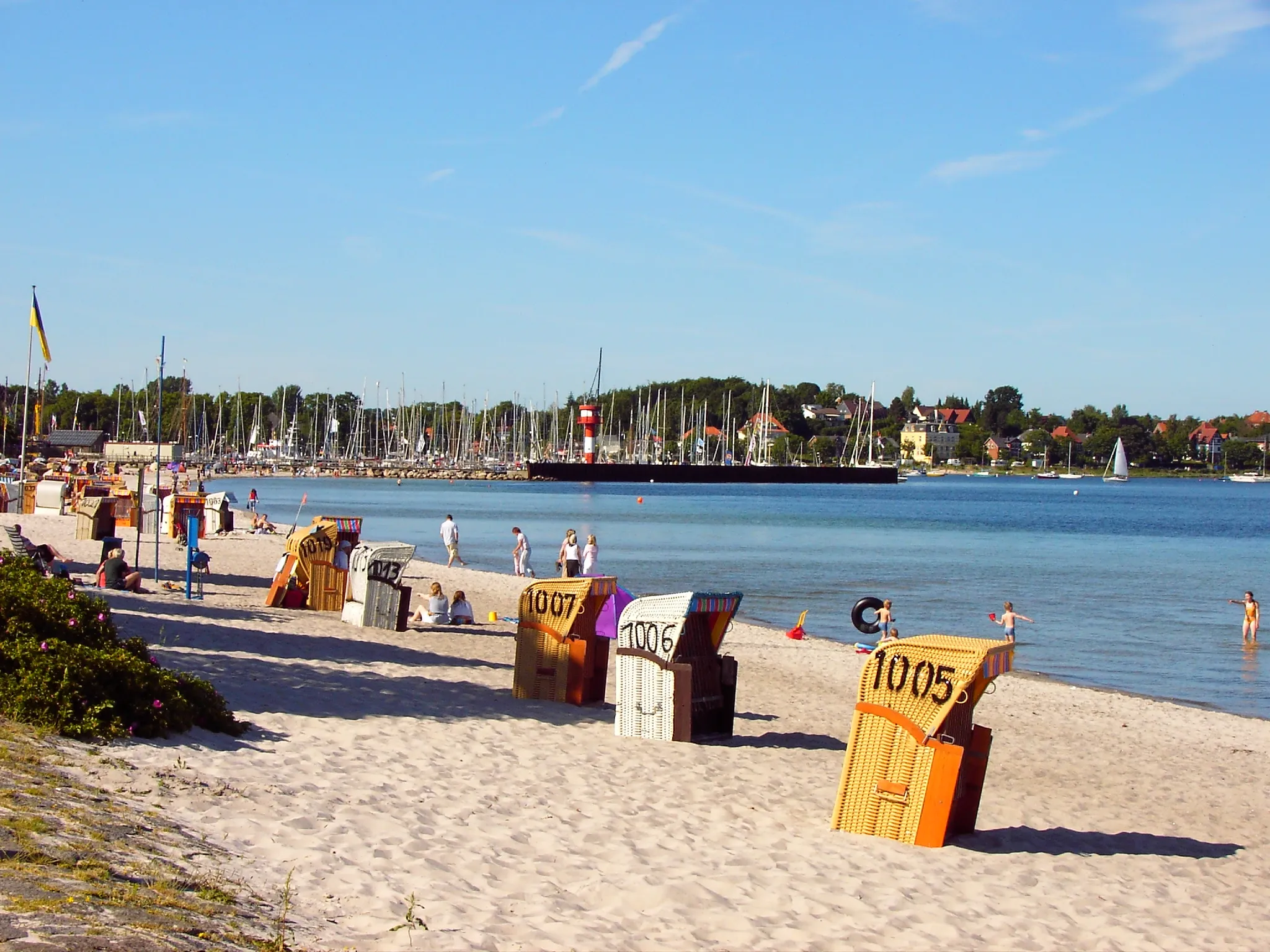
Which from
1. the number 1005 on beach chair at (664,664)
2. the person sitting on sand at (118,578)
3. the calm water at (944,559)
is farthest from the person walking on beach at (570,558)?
the number 1005 on beach chair at (664,664)

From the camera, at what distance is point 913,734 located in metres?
9.21

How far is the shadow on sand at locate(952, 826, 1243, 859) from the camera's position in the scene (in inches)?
382

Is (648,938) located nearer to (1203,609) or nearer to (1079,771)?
(1079,771)

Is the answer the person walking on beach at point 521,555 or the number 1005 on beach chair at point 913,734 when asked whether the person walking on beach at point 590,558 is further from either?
the number 1005 on beach chair at point 913,734

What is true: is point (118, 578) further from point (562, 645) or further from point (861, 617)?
point (861, 617)

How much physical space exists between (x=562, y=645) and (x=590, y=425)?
151924 millimetres

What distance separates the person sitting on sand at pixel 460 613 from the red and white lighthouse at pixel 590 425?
13924 centimetres

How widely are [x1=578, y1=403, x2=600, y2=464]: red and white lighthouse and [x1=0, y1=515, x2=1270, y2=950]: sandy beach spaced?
147639 mm

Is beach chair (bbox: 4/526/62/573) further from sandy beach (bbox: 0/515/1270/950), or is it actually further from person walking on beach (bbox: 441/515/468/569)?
person walking on beach (bbox: 441/515/468/569)

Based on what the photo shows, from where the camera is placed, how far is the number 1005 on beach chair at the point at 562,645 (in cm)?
1381

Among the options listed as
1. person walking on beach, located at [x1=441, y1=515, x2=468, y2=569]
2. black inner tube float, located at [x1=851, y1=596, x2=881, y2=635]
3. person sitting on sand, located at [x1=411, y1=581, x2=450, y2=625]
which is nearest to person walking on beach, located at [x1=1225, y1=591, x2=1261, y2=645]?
black inner tube float, located at [x1=851, y1=596, x2=881, y2=635]

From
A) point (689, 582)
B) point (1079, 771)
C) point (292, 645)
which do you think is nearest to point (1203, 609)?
point (689, 582)

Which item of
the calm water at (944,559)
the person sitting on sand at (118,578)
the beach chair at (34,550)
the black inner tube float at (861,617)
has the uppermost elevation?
the beach chair at (34,550)

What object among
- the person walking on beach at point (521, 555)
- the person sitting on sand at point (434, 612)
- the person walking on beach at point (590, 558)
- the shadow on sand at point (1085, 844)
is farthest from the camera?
the person walking on beach at point (521, 555)
